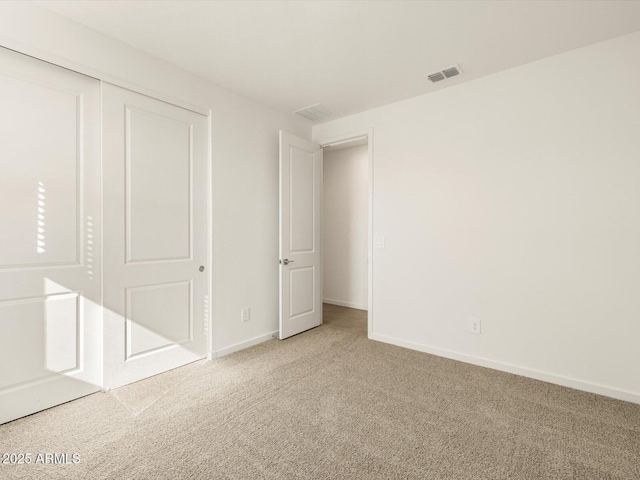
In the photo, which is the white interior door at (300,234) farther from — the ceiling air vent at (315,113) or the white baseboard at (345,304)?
the white baseboard at (345,304)

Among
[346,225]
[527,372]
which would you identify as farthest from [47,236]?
[346,225]

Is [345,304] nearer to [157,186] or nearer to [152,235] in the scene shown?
[152,235]

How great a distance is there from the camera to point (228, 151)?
3.10 meters

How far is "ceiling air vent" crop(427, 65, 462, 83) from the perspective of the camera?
8.90 ft

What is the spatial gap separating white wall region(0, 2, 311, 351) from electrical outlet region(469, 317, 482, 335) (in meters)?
2.06

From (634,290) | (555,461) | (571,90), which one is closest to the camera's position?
(555,461)

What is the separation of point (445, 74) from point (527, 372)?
8.83 ft

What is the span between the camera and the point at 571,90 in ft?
8.04

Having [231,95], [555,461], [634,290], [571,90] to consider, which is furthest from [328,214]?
[555,461]

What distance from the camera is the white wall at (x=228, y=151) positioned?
81.7 inches

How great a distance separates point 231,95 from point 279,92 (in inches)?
19.0

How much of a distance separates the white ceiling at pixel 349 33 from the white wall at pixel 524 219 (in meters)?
0.33

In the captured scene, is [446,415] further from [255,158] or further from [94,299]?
[255,158]

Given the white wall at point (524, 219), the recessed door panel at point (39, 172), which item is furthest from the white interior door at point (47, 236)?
the white wall at point (524, 219)
